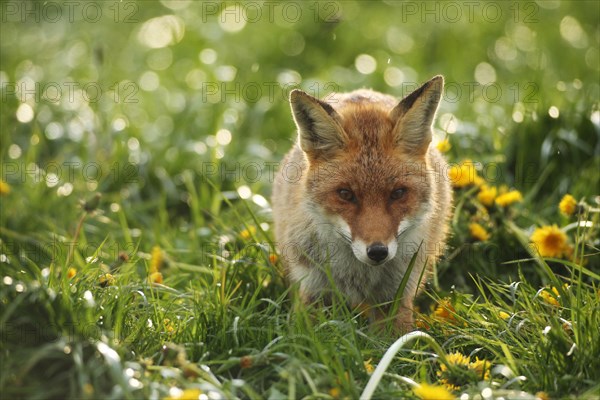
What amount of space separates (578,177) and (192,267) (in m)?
3.03

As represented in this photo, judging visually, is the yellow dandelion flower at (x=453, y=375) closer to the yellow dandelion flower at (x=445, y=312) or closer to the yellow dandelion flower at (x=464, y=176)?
the yellow dandelion flower at (x=445, y=312)

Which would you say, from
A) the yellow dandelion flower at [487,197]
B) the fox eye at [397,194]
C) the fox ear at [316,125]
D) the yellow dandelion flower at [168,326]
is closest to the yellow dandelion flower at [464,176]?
the yellow dandelion flower at [487,197]

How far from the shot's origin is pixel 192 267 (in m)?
5.05

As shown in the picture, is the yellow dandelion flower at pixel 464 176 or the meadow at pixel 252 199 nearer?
the meadow at pixel 252 199

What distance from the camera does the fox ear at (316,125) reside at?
4508 mm

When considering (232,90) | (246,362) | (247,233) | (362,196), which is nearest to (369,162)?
(362,196)

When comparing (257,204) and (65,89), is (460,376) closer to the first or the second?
(257,204)

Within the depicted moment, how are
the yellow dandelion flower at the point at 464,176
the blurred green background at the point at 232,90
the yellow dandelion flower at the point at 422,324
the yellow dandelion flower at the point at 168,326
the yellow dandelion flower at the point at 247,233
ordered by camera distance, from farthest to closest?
the blurred green background at the point at 232,90 → the yellow dandelion flower at the point at 464,176 → the yellow dandelion flower at the point at 247,233 → the yellow dandelion flower at the point at 422,324 → the yellow dandelion flower at the point at 168,326

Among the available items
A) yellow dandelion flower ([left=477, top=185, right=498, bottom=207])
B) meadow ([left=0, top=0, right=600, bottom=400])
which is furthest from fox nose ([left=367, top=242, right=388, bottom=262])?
yellow dandelion flower ([left=477, top=185, right=498, bottom=207])

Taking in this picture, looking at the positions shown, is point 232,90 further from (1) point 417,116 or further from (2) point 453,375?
(2) point 453,375

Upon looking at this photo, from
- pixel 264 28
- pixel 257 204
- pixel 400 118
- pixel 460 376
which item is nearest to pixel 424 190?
pixel 400 118

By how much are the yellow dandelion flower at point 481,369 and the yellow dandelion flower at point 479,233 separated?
1635mm

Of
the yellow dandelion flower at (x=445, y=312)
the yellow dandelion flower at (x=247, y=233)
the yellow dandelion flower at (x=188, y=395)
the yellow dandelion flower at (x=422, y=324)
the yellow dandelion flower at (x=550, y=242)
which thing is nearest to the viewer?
the yellow dandelion flower at (x=188, y=395)

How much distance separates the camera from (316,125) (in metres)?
4.63
